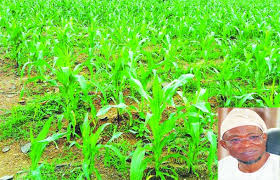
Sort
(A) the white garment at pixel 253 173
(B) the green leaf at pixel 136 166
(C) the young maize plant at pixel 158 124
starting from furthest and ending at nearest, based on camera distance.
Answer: (C) the young maize plant at pixel 158 124, (B) the green leaf at pixel 136 166, (A) the white garment at pixel 253 173

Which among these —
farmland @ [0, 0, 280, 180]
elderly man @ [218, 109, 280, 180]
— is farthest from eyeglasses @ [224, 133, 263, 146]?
farmland @ [0, 0, 280, 180]

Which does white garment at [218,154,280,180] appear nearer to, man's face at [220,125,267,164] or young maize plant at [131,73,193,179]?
man's face at [220,125,267,164]

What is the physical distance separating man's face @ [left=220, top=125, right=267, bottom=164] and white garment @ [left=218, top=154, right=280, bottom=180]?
0.04 meters

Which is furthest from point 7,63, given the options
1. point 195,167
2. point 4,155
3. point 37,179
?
point 195,167

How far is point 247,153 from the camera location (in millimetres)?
1341

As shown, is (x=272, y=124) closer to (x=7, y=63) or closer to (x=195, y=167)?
(x=195, y=167)

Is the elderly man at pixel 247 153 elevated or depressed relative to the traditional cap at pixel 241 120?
depressed

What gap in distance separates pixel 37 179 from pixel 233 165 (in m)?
0.96

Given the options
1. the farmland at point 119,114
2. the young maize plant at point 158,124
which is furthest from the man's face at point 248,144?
the young maize plant at point 158,124

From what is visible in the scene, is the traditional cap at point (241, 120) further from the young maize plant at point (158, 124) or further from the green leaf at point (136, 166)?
the green leaf at point (136, 166)

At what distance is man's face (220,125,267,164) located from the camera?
1.34 m

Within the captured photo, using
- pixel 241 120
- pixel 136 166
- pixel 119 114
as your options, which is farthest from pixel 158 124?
pixel 119 114

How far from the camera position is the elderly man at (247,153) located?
1.31 metres

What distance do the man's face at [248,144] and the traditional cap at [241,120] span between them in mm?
20
